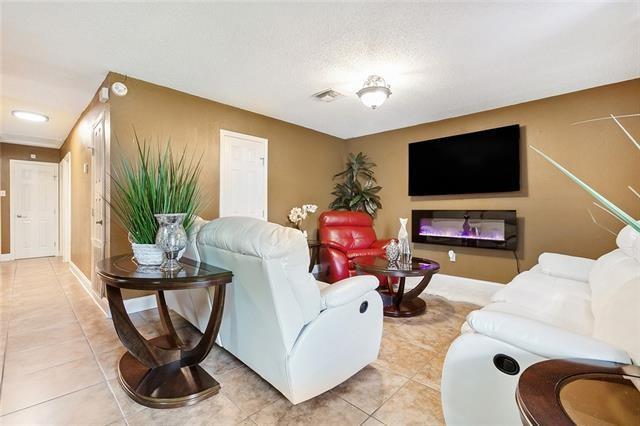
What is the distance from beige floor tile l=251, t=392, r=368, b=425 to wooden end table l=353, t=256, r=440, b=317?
127 cm

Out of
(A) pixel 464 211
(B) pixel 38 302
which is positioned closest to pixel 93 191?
(B) pixel 38 302

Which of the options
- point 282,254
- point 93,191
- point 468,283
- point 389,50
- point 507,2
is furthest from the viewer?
point 468,283

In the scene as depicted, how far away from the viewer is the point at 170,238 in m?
1.73

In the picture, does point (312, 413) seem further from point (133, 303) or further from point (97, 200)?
point (97, 200)

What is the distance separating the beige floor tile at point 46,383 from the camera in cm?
165

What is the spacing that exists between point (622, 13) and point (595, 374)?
269 cm

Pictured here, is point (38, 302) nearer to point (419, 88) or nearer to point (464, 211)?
point (419, 88)

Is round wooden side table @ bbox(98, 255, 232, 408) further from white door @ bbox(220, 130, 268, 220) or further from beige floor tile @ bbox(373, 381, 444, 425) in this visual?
white door @ bbox(220, 130, 268, 220)

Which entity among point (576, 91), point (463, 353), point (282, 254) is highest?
point (576, 91)

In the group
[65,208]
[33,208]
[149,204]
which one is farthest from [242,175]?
[33,208]

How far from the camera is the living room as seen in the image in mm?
1474

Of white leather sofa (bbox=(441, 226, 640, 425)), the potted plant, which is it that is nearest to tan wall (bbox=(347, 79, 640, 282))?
white leather sofa (bbox=(441, 226, 640, 425))

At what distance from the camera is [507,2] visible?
200cm

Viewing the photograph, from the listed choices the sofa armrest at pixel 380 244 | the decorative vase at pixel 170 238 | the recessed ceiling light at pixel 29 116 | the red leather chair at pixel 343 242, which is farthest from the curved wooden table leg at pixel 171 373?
the recessed ceiling light at pixel 29 116
